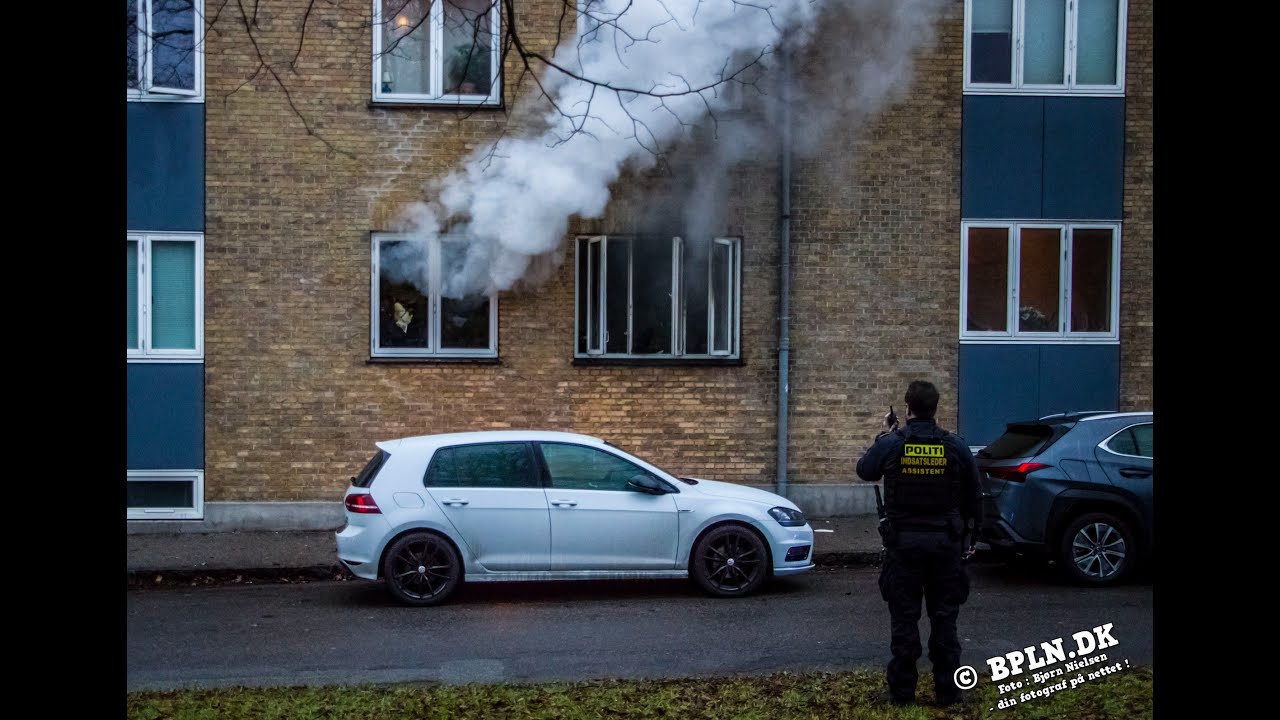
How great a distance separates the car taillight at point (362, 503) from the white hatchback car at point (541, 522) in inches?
0.5

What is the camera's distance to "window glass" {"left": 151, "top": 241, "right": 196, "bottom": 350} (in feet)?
41.6

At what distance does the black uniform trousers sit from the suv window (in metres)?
4.38

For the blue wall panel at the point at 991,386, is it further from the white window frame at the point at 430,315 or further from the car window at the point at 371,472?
the car window at the point at 371,472

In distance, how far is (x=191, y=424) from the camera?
41.4ft

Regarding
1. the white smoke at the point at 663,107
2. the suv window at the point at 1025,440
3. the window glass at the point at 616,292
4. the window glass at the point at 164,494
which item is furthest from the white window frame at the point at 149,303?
the suv window at the point at 1025,440

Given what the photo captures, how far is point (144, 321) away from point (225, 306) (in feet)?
3.09

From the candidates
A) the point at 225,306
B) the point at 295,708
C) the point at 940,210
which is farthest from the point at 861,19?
the point at 295,708

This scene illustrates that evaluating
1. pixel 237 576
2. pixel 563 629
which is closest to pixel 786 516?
pixel 563 629

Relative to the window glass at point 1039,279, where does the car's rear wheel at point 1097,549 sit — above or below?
below

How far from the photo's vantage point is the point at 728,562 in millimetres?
9211

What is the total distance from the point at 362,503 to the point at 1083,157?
9.46 m

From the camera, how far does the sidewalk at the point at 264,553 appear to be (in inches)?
420

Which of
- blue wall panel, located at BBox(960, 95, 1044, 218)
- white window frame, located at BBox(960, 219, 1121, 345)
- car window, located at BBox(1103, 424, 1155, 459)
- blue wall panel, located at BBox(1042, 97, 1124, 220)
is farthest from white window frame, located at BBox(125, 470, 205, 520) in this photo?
blue wall panel, located at BBox(1042, 97, 1124, 220)

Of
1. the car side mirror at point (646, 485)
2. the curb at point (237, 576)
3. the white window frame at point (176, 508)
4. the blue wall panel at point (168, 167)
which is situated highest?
the blue wall panel at point (168, 167)
